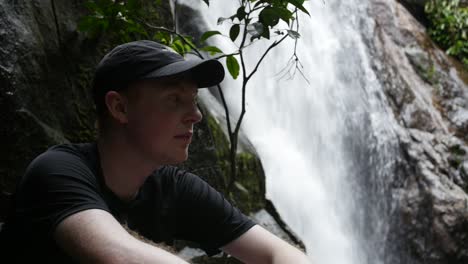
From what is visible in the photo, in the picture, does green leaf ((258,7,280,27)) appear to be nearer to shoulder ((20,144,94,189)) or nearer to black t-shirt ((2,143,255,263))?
black t-shirt ((2,143,255,263))

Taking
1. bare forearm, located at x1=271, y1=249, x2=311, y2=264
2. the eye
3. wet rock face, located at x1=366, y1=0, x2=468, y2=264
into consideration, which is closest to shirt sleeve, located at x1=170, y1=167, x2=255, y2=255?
bare forearm, located at x1=271, y1=249, x2=311, y2=264

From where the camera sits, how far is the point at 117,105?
172 centimetres

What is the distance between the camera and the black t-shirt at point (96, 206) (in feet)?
4.80

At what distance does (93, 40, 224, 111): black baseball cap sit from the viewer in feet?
5.50

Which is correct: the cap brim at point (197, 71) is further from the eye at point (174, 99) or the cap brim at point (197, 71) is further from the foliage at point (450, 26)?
the foliage at point (450, 26)

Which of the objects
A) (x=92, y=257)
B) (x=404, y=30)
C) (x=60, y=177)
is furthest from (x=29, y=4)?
(x=404, y=30)

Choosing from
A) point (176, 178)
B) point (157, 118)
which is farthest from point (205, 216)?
point (157, 118)

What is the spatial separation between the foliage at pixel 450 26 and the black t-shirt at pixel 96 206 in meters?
7.67

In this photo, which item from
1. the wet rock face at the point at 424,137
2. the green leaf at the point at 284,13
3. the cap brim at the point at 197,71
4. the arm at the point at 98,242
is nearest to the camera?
the arm at the point at 98,242

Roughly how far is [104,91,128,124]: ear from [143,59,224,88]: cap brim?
0.39 feet

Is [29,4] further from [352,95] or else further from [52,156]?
[352,95]

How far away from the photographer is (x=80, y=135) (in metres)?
2.82

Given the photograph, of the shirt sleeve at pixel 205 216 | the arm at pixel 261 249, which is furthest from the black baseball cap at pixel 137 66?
the arm at pixel 261 249

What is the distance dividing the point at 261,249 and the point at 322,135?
4750 mm
